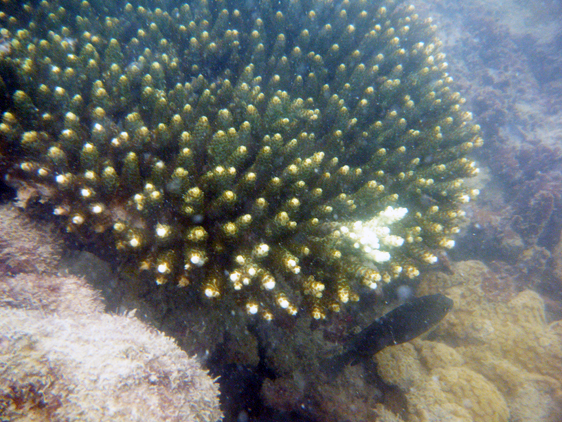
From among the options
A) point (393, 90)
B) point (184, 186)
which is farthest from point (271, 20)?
point (184, 186)

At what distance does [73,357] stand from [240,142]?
2517 millimetres

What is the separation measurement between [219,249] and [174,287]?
→ 2.30 ft

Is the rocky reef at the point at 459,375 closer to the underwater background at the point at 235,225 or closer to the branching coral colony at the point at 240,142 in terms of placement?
the underwater background at the point at 235,225

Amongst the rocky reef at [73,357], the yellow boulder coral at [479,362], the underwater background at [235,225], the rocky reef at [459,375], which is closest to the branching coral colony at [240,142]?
the underwater background at [235,225]

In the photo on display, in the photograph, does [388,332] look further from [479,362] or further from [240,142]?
[240,142]

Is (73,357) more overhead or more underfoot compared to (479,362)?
more underfoot

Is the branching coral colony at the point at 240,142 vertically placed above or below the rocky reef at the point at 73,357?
above

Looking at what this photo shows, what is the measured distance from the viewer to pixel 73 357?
2020 millimetres

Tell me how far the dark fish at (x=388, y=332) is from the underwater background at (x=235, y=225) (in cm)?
13

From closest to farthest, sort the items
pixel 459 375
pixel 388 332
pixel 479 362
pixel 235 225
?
1. pixel 235 225
2. pixel 388 332
3. pixel 459 375
4. pixel 479 362

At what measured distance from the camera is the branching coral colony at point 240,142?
108 inches

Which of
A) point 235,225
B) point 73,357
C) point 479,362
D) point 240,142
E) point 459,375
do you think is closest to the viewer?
point 73,357

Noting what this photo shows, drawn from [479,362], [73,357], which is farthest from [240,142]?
[479,362]

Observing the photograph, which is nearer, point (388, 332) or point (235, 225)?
point (235, 225)
